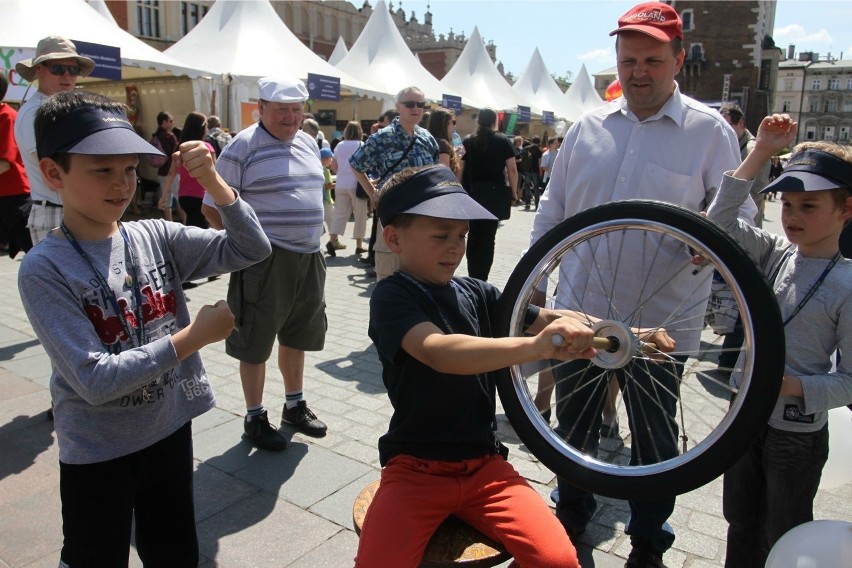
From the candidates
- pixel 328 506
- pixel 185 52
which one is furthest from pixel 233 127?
pixel 328 506

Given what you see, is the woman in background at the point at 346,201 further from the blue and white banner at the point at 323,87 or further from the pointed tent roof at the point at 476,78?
the pointed tent roof at the point at 476,78

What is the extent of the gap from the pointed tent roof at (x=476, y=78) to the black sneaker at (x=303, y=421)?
2259cm

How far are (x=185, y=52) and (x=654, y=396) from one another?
14542 millimetres

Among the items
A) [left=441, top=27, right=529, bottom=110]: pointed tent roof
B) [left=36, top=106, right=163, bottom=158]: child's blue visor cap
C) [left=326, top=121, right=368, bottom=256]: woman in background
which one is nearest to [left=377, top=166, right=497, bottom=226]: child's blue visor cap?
[left=36, top=106, right=163, bottom=158]: child's blue visor cap

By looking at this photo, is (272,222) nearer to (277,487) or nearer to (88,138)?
(277,487)

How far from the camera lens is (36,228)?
421cm

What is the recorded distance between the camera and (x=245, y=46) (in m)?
14.5

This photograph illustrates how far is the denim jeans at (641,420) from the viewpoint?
2.50m

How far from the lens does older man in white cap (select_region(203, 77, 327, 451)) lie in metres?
3.65

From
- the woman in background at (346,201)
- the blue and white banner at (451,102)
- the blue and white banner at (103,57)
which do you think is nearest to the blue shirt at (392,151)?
the woman in background at (346,201)

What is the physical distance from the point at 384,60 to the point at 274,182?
1814 cm

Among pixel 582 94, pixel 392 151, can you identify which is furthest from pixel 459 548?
pixel 582 94

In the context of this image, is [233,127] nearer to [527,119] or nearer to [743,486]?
[743,486]

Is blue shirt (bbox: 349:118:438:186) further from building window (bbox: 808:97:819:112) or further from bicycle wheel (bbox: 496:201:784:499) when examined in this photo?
building window (bbox: 808:97:819:112)
